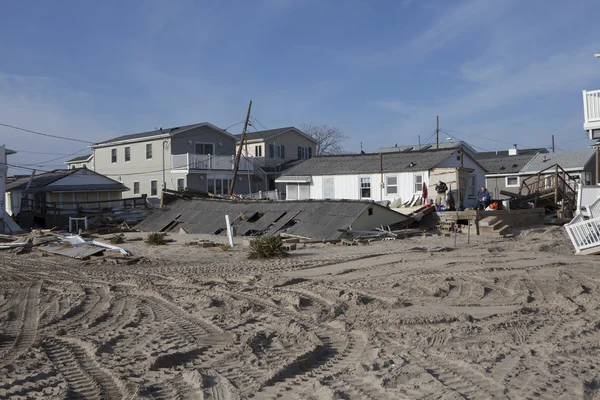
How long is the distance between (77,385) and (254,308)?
387cm

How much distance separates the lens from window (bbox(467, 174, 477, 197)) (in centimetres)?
3218

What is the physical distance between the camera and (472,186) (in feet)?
107

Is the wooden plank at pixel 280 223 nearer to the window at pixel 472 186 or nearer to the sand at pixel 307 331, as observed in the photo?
the sand at pixel 307 331

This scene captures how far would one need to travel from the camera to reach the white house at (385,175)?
101 ft

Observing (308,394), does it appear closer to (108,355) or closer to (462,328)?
(108,355)

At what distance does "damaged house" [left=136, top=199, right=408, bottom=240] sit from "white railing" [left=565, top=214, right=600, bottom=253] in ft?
25.6

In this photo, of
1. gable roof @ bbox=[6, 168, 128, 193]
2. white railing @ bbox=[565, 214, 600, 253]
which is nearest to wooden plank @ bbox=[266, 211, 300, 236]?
white railing @ bbox=[565, 214, 600, 253]

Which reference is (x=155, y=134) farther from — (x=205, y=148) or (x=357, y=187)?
(x=357, y=187)

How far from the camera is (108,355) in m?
6.52

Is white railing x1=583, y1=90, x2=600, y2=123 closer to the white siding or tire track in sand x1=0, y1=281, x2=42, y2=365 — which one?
the white siding

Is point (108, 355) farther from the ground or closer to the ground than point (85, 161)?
closer to the ground

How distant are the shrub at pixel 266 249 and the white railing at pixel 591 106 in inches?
428

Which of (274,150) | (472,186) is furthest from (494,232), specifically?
(274,150)

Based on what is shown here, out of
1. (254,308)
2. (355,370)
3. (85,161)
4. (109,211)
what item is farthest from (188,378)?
(85,161)
